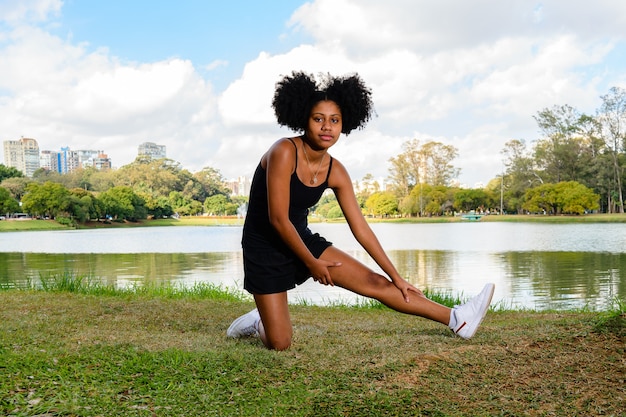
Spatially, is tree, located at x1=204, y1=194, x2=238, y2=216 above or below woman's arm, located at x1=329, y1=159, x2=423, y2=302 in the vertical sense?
above

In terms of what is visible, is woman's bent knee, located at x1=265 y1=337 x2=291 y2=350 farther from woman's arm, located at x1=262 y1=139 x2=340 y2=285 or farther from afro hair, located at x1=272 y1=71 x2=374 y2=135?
afro hair, located at x1=272 y1=71 x2=374 y2=135

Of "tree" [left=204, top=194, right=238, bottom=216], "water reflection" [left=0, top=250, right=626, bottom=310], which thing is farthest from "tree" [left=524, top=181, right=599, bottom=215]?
"tree" [left=204, top=194, right=238, bottom=216]

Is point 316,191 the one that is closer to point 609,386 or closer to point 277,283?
point 277,283

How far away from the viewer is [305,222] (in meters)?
3.76

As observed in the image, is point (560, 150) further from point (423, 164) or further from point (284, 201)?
point (284, 201)

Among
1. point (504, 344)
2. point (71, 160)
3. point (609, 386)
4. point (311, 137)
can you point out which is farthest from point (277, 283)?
point (71, 160)

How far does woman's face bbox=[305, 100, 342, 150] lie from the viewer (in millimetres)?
3309

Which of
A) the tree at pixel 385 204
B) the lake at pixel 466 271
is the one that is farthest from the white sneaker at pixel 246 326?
the tree at pixel 385 204

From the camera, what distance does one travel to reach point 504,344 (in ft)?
11.0

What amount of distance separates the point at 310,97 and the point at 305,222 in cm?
83

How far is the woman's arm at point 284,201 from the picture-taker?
129 inches

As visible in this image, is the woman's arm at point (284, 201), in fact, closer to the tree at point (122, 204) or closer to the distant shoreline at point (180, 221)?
the distant shoreline at point (180, 221)

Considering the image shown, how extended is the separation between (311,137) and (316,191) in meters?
0.36

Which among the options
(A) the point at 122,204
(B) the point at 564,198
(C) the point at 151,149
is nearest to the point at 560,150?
(B) the point at 564,198
